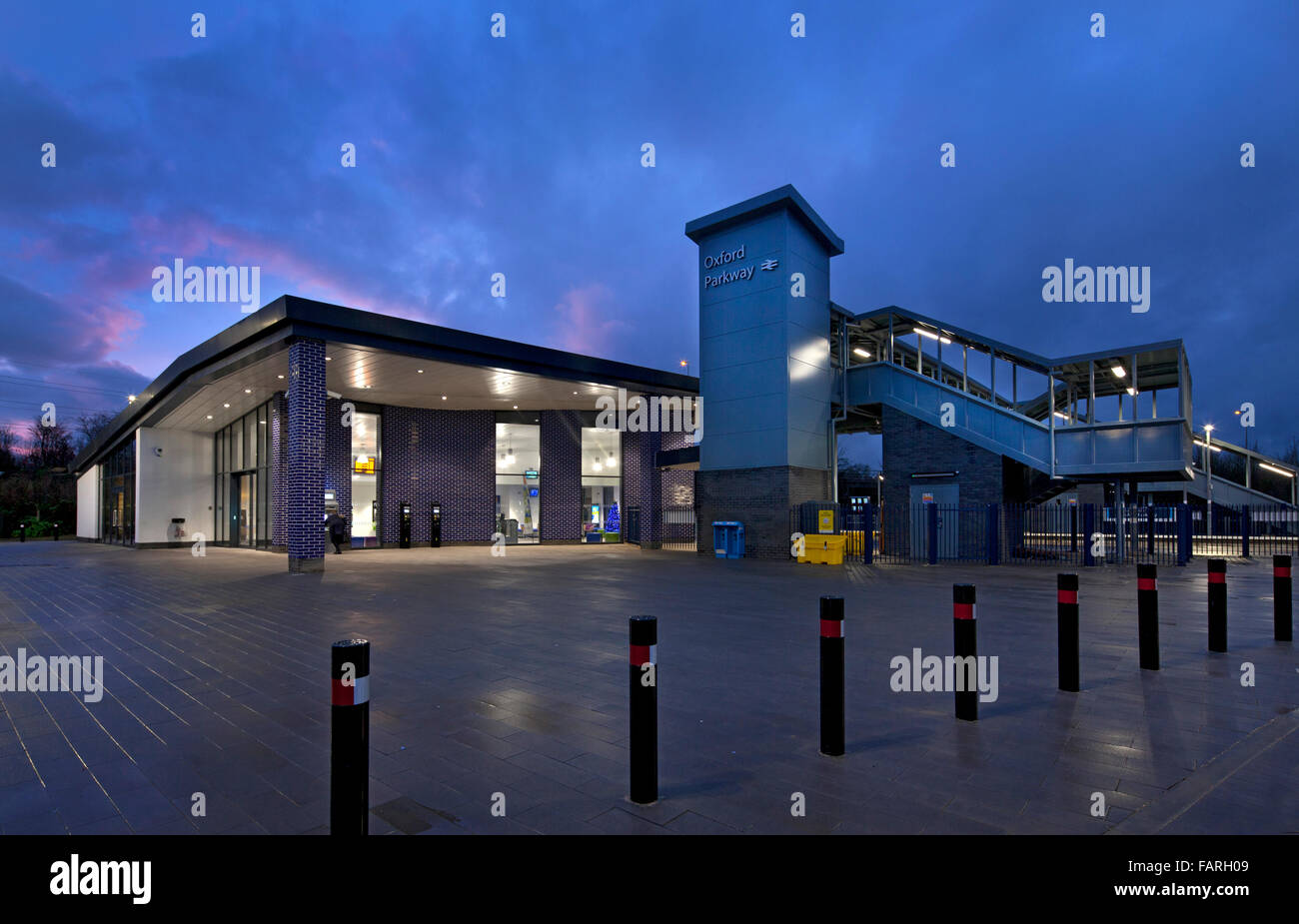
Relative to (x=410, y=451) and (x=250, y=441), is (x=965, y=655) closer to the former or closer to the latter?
(x=410, y=451)

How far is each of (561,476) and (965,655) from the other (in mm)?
24776

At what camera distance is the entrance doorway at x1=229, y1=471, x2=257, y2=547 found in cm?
2662

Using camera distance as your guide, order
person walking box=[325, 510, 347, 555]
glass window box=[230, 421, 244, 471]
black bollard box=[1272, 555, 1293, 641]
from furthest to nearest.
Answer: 1. glass window box=[230, 421, 244, 471]
2. person walking box=[325, 510, 347, 555]
3. black bollard box=[1272, 555, 1293, 641]

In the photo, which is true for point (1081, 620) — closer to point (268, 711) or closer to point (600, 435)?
point (268, 711)

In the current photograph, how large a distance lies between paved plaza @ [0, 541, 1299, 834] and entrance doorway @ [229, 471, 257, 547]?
1758cm

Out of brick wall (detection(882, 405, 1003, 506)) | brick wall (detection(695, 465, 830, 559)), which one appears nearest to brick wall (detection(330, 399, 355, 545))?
brick wall (detection(695, 465, 830, 559))

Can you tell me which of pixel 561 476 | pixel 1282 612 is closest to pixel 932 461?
pixel 1282 612

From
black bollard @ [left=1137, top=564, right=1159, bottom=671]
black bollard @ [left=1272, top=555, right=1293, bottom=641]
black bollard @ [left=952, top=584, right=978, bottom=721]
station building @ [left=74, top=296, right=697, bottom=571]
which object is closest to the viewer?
black bollard @ [left=952, top=584, right=978, bottom=721]

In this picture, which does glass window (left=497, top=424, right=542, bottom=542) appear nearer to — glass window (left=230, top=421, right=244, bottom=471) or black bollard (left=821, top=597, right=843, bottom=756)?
glass window (left=230, top=421, right=244, bottom=471)

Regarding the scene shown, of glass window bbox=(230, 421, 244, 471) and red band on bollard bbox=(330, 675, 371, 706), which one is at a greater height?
glass window bbox=(230, 421, 244, 471)

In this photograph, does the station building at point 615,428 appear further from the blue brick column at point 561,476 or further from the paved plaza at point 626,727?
the paved plaza at point 626,727

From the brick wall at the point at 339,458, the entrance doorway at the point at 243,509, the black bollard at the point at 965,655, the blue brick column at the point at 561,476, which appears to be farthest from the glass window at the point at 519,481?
the black bollard at the point at 965,655

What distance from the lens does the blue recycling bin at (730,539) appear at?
2023 cm
